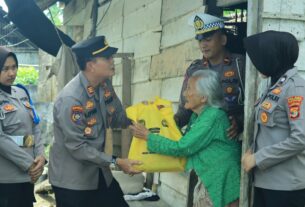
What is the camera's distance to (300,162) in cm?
277

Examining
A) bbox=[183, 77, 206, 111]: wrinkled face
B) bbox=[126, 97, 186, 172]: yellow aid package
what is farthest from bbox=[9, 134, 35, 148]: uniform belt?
bbox=[183, 77, 206, 111]: wrinkled face

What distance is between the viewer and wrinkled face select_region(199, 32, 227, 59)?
11.9 feet

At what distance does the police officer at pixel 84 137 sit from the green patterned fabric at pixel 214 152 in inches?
19.4

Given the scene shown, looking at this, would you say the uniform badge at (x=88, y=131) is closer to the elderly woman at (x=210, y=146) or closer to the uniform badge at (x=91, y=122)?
the uniform badge at (x=91, y=122)

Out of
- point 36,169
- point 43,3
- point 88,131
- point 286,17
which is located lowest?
point 36,169

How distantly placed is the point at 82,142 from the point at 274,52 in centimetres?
147

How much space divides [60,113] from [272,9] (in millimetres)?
1631

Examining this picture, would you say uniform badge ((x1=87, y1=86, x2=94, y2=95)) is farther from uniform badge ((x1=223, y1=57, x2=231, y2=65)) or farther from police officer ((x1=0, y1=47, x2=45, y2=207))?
uniform badge ((x1=223, y1=57, x2=231, y2=65))

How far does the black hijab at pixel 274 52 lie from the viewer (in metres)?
2.76

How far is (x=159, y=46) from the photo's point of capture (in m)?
5.81

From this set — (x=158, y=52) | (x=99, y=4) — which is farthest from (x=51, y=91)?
(x=158, y=52)

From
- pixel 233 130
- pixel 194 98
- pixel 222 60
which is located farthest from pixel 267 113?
pixel 222 60

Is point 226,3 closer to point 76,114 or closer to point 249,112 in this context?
point 249,112

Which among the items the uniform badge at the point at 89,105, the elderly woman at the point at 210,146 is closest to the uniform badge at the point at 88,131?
the uniform badge at the point at 89,105
